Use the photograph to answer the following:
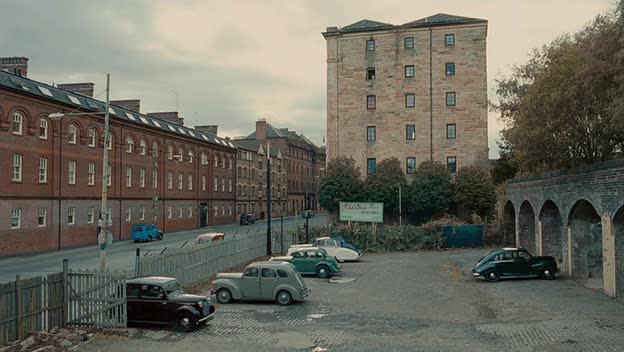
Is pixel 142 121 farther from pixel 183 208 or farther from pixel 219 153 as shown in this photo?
pixel 219 153

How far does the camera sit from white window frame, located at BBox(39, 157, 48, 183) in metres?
41.1

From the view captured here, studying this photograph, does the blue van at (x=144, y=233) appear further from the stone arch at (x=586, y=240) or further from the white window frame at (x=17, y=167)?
the stone arch at (x=586, y=240)

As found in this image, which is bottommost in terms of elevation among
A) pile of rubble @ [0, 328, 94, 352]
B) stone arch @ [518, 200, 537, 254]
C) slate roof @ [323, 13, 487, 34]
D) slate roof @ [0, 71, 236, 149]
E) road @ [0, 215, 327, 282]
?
road @ [0, 215, 327, 282]

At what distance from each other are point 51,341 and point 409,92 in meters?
48.1

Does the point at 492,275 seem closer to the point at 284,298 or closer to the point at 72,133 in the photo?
the point at 284,298

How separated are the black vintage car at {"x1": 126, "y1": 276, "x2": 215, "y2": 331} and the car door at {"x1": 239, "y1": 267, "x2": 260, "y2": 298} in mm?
4087

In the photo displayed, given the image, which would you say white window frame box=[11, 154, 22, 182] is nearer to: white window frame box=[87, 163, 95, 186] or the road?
the road

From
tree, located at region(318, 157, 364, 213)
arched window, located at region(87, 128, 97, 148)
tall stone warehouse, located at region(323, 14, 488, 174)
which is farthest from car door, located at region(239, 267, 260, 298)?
tall stone warehouse, located at region(323, 14, 488, 174)

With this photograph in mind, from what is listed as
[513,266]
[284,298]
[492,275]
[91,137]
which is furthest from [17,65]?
[513,266]

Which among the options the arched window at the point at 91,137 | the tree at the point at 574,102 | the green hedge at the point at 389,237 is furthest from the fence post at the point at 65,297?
the arched window at the point at 91,137

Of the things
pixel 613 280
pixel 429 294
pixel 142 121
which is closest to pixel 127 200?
pixel 142 121

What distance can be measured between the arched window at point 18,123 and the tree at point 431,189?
3466cm

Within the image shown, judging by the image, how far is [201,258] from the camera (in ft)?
83.1

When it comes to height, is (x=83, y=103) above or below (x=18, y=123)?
above
